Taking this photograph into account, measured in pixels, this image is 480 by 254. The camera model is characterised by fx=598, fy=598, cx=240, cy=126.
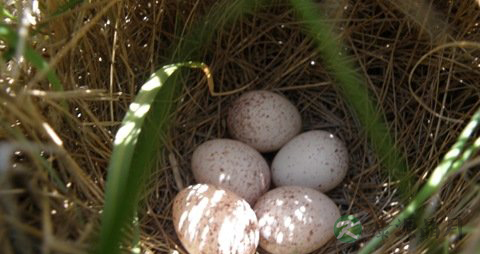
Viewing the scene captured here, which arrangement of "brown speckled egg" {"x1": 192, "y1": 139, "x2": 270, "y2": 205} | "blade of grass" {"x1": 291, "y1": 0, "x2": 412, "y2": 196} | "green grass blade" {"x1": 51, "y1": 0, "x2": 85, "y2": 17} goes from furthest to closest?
"brown speckled egg" {"x1": 192, "y1": 139, "x2": 270, "y2": 205} < "blade of grass" {"x1": 291, "y1": 0, "x2": 412, "y2": 196} < "green grass blade" {"x1": 51, "y1": 0, "x2": 85, "y2": 17}

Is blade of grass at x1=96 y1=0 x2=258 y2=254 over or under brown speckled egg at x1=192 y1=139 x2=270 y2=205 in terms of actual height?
over

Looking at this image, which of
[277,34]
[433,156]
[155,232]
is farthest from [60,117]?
[433,156]

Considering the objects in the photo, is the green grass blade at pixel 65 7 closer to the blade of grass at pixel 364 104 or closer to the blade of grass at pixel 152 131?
the blade of grass at pixel 152 131

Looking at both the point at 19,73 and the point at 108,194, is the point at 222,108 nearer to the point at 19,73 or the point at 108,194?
the point at 19,73

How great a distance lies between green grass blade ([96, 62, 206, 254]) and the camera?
1.87 feet

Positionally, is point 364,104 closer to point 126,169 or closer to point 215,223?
point 215,223

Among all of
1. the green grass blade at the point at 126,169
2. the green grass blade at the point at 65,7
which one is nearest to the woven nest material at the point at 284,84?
the green grass blade at the point at 65,7

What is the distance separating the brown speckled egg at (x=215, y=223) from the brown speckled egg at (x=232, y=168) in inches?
3.5

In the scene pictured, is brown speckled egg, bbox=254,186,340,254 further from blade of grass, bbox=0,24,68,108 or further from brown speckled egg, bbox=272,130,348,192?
blade of grass, bbox=0,24,68,108

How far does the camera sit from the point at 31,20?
1068mm

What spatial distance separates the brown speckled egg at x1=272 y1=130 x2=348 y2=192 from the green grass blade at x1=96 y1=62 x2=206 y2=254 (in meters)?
0.29

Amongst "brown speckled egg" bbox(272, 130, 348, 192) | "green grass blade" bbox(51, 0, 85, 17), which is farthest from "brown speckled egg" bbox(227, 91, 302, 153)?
"green grass blade" bbox(51, 0, 85, 17)

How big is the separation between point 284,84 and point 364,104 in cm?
26

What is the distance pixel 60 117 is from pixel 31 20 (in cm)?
18
